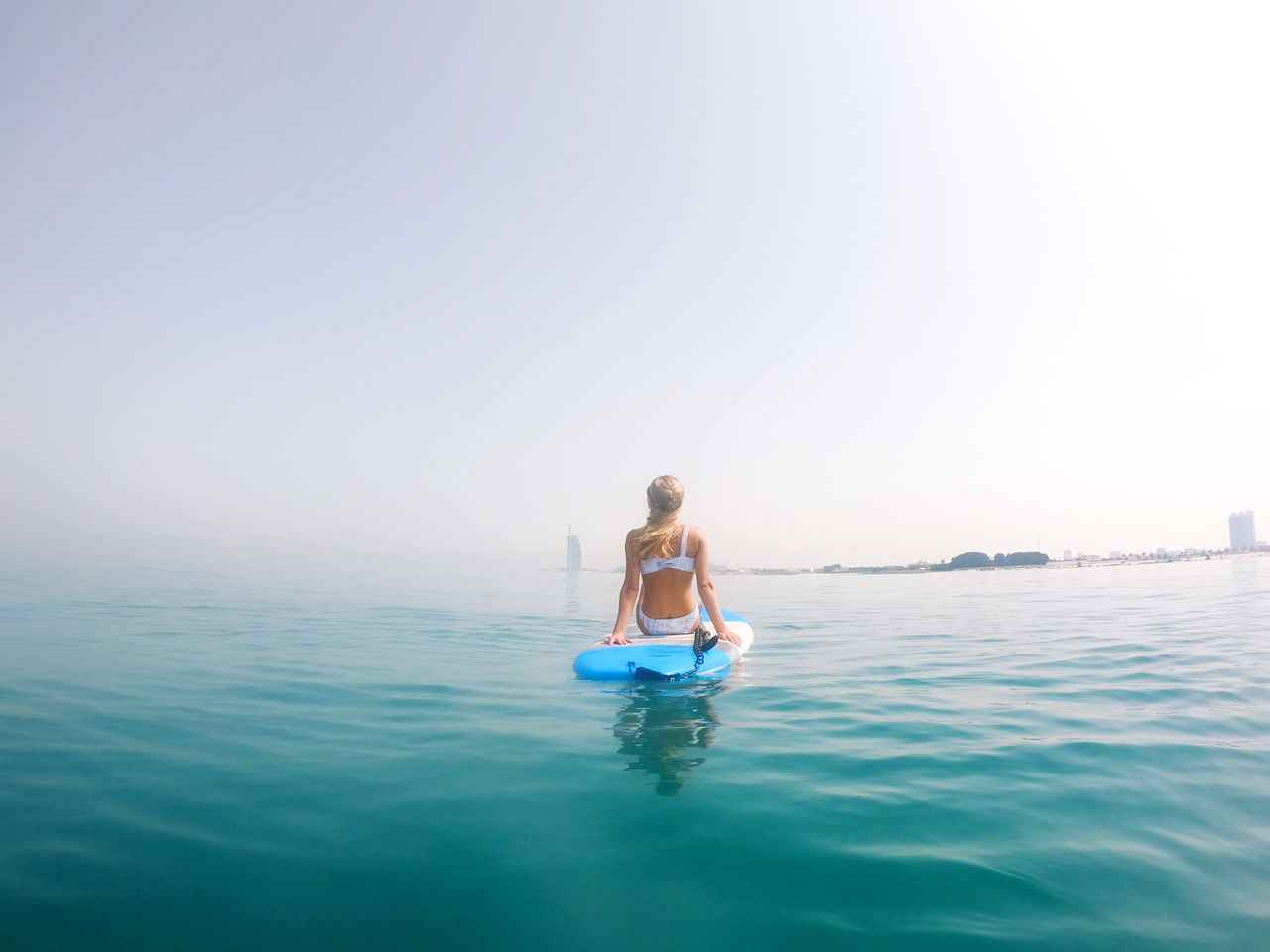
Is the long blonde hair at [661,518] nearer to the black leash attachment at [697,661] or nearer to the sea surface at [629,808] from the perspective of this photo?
the black leash attachment at [697,661]

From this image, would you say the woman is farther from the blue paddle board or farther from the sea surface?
the sea surface

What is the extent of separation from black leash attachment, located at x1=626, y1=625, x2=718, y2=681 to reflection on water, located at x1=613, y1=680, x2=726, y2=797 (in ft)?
0.42

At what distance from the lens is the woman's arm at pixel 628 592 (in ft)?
24.5

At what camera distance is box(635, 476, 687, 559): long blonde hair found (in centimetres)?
736

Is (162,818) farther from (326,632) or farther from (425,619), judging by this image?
(425,619)

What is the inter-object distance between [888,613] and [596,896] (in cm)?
1689

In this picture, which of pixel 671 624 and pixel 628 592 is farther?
pixel 671 624

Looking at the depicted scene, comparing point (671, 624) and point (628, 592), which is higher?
point (628, 592)

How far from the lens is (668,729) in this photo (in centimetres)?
523

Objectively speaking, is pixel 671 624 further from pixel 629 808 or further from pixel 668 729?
pixel 629 808

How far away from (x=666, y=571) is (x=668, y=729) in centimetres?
262

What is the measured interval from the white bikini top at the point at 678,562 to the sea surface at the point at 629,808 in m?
1.42

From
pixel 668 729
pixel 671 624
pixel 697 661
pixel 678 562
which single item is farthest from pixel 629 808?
pixel 671 624

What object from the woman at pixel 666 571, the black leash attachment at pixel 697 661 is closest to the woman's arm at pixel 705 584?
the woman at pixel 666 571
